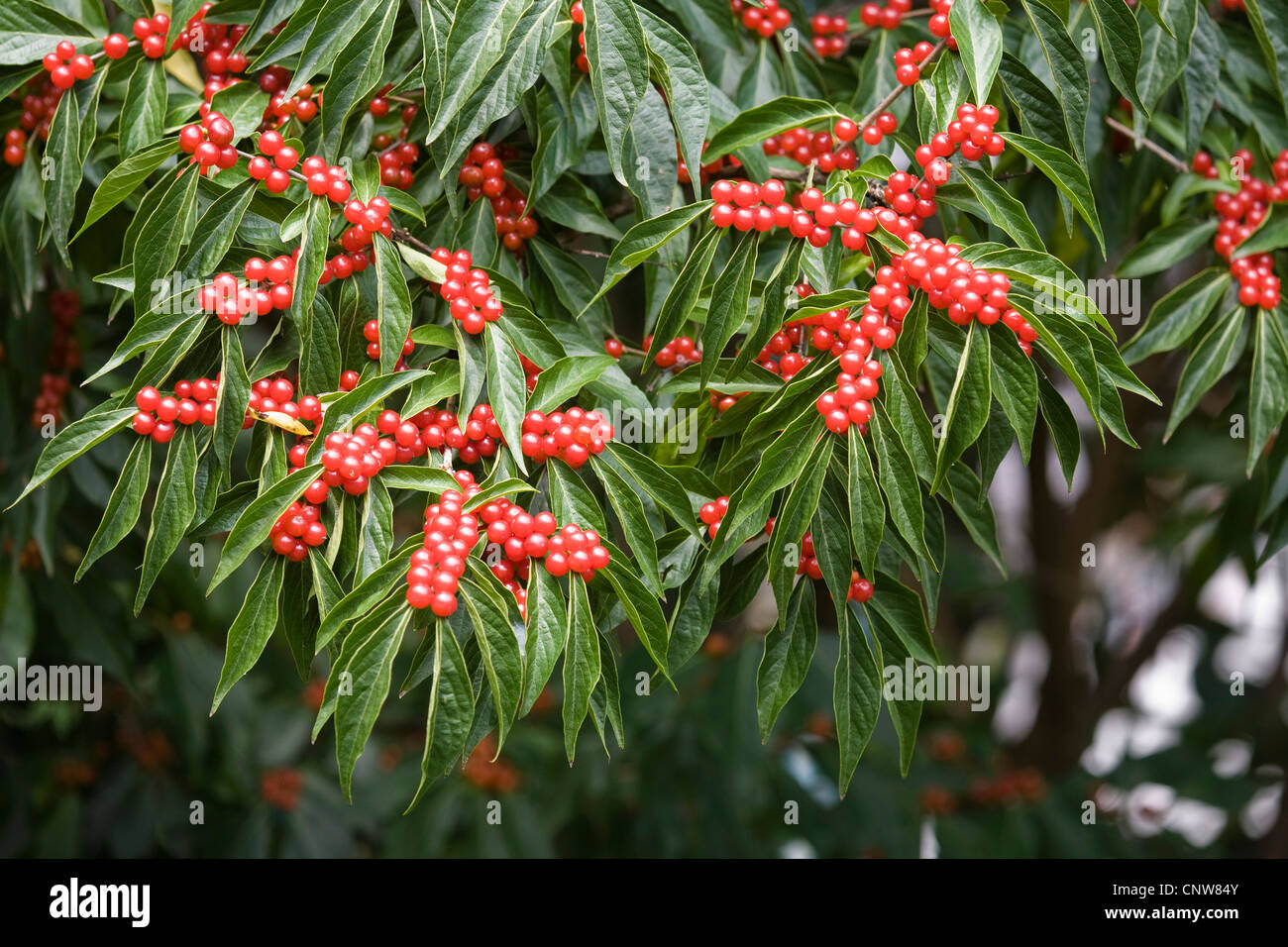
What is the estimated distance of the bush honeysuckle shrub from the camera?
84cm

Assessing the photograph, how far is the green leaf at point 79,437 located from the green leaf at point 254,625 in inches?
6.7

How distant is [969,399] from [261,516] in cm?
56

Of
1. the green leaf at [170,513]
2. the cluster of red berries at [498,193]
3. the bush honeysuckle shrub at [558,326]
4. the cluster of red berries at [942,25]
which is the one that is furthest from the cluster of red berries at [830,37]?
the green leaf at [170,513]

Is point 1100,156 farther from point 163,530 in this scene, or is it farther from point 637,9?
point 163,530

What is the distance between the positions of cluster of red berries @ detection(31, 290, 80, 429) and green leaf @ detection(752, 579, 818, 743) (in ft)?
3.64

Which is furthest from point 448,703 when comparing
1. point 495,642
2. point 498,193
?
point 498,193

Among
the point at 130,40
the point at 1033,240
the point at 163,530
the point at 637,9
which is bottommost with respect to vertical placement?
the point at 163,530

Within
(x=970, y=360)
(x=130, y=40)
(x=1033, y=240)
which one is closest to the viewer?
(x=970, y=360)

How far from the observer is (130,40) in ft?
3.72

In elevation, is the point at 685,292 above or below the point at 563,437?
above

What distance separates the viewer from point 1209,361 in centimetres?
121

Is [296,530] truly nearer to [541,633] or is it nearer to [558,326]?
[541,633]

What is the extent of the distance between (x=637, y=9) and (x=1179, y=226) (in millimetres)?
722

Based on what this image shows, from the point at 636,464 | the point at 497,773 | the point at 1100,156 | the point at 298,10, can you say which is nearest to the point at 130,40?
the point at 298,10
